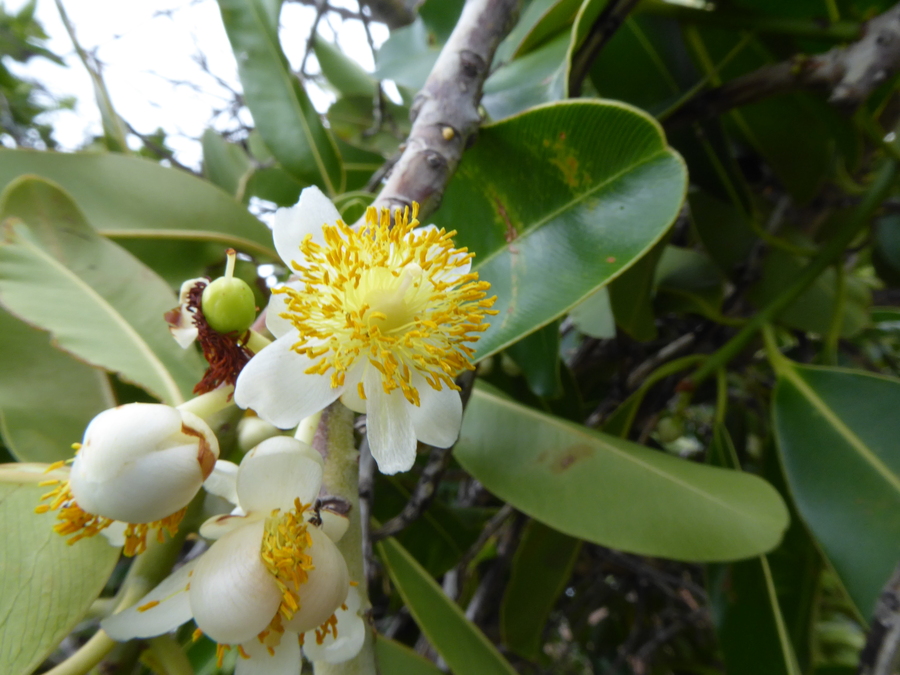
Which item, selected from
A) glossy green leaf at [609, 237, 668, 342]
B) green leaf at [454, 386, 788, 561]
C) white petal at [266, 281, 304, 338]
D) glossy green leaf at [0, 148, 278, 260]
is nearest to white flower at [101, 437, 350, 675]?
white petal at [266, 281, 304, 338]

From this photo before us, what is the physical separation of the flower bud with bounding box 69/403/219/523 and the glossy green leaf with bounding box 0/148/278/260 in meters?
0.43

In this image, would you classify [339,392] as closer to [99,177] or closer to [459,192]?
[459,192]

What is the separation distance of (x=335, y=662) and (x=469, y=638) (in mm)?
311

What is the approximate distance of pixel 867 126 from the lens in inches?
33.8

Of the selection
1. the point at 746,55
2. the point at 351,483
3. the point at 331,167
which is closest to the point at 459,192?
the point at 331,167

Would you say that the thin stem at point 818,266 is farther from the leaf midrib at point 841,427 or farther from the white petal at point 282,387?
the white petal at point 282,387

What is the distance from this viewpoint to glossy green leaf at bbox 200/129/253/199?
107 cm

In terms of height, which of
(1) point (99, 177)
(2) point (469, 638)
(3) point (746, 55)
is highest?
(1) point (99, 177)

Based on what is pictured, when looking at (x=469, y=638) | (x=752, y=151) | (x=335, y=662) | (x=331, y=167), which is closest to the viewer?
(x=335, y=662)

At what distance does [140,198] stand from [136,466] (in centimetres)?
51

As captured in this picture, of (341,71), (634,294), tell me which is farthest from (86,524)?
(341,71)

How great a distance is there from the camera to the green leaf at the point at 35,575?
36 cm

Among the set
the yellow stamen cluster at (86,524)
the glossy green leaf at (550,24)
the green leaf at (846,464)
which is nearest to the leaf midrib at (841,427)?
the green leaf at (846,464)

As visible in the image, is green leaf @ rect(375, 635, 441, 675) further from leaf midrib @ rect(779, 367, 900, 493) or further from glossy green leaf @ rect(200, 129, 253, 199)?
glossy green leaf @ rect(200, 129, 253, 199)
